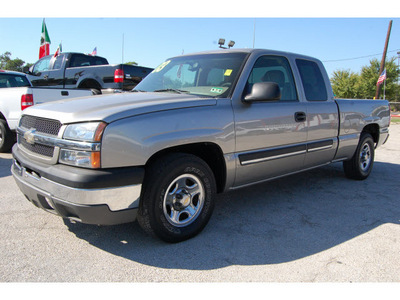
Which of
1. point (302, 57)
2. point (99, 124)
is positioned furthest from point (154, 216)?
point (302, 57)

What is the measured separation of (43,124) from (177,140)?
3.93 feet

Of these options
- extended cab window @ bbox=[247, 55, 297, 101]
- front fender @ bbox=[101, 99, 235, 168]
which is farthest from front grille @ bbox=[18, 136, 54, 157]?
extended cab window @ bbox=[247, 55, 297, 101]

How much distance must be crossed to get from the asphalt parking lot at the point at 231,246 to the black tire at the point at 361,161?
3.49ft

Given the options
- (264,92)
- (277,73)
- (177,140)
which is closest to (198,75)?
(264,92)

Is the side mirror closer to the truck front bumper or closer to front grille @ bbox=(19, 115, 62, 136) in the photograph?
the truck front bumper

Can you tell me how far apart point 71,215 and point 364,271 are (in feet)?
7.73

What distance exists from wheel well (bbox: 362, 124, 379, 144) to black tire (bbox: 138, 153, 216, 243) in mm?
3676

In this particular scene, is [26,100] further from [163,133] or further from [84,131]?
[163,133]

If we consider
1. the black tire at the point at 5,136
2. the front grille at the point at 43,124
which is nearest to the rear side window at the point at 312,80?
the front grille at the point at 43,124

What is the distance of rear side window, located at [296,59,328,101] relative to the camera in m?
4.41

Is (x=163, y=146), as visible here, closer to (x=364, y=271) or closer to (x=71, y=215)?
(x=71, y=215)

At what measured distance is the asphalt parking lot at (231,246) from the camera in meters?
2.53

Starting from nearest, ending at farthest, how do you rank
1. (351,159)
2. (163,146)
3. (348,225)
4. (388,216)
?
(163,146) < (348,225) < (388,216) < (351,159)

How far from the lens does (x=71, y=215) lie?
2625 millimetres
